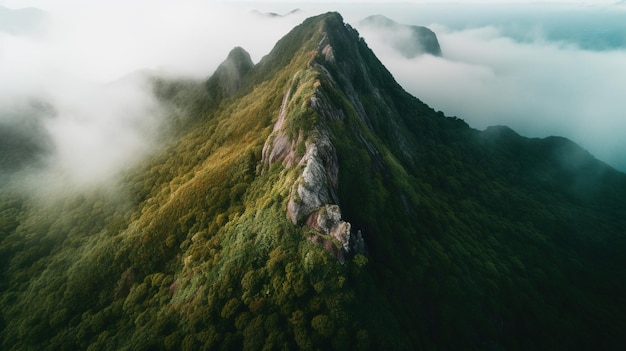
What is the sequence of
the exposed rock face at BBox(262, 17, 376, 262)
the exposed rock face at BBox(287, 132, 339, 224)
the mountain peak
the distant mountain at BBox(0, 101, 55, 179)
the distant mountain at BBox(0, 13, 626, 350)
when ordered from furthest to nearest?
the mountain peak → the distant mountain at BBox(0, 101, 55, 179) → the exposed rock face at BBox(287, 132, 339, 224) → the exposed rock face at BBox(262, 17, 376, 262) → the distant mountain at BBox(0, 13, 626, 350)

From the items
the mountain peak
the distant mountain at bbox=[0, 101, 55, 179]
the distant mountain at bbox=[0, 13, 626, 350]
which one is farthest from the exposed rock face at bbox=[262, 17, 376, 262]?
the distant mountain at bbox=[0, 101, 55, 179]

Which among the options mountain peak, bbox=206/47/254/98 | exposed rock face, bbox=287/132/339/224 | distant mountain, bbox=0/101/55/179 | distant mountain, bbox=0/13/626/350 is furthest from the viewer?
mountain peak, bbox=206/47/254/98

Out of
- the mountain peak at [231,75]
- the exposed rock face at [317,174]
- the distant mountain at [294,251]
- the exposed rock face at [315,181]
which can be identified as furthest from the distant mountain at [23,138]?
the exposed rock face at [315,181]

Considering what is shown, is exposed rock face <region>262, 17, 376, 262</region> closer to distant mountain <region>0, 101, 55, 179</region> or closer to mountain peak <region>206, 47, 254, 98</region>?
mountain peak <region>206, 47, 254, 98</region>

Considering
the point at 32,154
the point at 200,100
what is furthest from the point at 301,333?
the point at 32,154

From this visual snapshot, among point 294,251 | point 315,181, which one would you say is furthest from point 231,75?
point 294,251

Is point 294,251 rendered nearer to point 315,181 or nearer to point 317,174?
point 315,181

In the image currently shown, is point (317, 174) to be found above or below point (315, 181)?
above

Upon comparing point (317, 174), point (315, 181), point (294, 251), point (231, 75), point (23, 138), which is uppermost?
point (231, 75)
